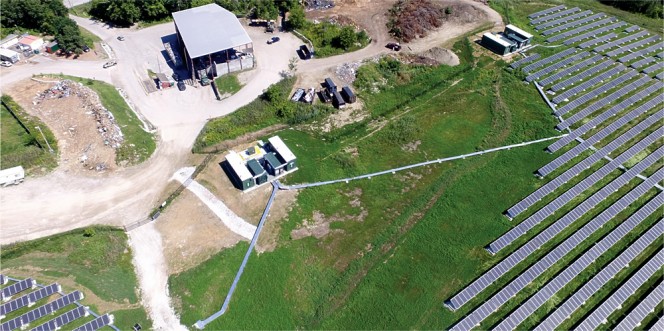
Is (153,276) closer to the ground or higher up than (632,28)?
closer to the ground

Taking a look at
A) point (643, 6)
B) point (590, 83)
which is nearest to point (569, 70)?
point (590, 83)

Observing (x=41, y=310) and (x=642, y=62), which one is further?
(x=642, y=62)

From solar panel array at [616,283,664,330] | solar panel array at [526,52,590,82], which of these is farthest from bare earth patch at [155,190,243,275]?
solar panel array at [526,52,590,82]

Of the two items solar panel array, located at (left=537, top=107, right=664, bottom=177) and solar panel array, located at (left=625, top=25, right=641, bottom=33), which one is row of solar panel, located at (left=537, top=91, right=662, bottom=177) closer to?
solar panel array, located at (left=537, top=107, right=664, bottom=177)

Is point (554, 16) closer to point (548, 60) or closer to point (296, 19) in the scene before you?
point (548, 60)

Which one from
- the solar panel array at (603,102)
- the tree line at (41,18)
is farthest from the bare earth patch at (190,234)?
the solar panel array at (603,102)

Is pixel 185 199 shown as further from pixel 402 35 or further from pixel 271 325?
pixel 402 35

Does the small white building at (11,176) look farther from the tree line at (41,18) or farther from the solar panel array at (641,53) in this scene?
the solar panel array at (641,53)
